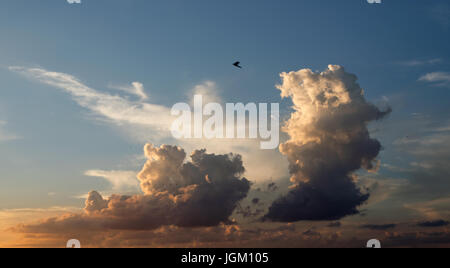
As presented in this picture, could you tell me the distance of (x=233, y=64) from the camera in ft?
543

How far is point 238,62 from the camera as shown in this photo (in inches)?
6614

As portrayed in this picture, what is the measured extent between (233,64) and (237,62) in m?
2.57

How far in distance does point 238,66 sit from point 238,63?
271cm

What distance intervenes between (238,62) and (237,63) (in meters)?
1.21

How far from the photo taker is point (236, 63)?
16638 centimetres

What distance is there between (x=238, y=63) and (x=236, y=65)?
2.76 meters

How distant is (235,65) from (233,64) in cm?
95

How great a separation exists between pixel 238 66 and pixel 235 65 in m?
1.29

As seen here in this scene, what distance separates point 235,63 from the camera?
545 feet

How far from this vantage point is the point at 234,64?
16562 centimetres

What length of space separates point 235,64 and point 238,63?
2.22 meters

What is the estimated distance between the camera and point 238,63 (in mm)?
167750

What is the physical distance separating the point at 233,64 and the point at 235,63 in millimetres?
1105

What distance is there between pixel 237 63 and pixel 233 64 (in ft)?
7.69
